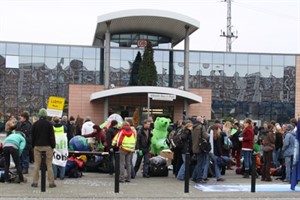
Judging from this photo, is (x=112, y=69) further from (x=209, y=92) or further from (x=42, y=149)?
(x=42, y=149)

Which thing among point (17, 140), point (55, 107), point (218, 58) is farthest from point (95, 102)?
point (17, 140)

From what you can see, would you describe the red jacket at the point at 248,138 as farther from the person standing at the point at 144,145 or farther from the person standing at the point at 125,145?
the person standing at the point at 125,145

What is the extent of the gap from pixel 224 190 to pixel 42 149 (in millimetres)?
4822

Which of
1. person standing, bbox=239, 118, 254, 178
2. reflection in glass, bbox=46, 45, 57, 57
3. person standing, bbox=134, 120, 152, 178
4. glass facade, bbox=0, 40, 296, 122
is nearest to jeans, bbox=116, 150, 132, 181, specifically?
person standing, bbox=134, 120, 152, 178

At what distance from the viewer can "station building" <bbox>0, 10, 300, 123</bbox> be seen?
40438 millimetres

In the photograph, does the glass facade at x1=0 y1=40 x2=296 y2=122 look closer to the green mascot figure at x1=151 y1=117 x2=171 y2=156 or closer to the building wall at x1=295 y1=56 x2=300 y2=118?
the building wall at x1=295 y1=56 x2=300 y2=118

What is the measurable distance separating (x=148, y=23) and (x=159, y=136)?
23.4 meters

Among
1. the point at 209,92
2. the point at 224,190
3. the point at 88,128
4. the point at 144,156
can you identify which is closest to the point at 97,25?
the point at 209,92

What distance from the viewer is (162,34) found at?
4447 centimetres

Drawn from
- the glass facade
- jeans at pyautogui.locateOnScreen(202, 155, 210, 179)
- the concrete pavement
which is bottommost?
the concrete pavement

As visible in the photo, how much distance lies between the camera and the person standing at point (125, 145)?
14.5 m

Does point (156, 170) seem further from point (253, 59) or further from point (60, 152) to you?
point (253, 59)

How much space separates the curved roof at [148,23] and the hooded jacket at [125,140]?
24.0 meters

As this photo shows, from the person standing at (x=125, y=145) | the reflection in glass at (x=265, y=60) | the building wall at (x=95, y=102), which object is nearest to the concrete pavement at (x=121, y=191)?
the person standing at (x=125, y=145)
